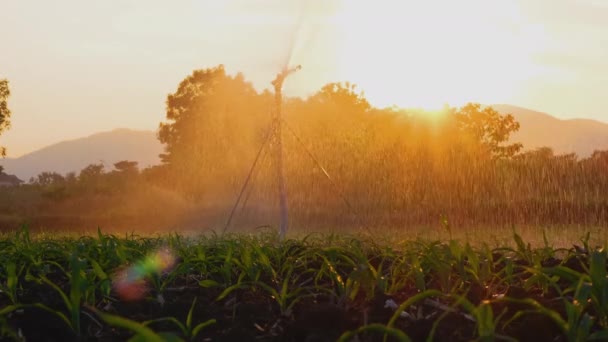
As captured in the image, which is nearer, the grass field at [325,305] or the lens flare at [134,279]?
the grass field at [325,305]

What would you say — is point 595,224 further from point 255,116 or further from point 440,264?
point 255,116

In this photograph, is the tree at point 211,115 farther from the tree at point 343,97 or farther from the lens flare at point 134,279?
the lens flare at point 134,279

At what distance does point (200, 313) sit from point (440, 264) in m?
1.02

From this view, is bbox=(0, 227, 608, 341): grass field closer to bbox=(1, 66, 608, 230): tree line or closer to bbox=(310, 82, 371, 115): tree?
bbox=(1, 66, 608, 230): tree line

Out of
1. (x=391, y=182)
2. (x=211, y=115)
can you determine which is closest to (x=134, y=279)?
(x=391, y=182)

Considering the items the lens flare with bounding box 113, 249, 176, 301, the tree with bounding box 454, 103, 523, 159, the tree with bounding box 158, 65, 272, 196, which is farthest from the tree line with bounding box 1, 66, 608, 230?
the tree with bounding box 454, 103, 523, 159

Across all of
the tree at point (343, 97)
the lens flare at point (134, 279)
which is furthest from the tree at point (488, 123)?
the lens flare at point (134, 279)

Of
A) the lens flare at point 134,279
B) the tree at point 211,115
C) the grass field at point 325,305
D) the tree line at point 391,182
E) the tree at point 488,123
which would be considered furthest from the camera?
the tree at point 488,123

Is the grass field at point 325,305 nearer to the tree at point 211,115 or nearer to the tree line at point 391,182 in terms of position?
the tree line at point 391,182

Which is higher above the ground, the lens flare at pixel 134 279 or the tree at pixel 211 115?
the tree at pixel 211 115

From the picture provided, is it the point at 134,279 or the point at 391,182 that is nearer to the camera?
the point at 134,279

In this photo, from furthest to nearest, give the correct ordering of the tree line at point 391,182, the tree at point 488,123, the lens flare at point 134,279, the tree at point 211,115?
1. the tree at point 488,123
2. the tree at point 211,115
3. the tree line at point 391,182
4. the lens flare at point 134,279

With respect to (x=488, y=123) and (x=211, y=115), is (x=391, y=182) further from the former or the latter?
(x=488, y=123)

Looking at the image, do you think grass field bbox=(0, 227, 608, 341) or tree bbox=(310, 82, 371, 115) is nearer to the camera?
grass field bbox=(0, 227, 608, 341)
